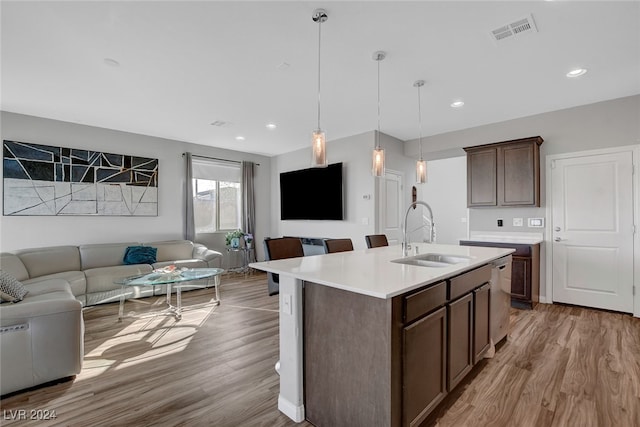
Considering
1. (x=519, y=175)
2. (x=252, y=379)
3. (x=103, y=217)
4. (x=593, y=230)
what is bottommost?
(x=252, y=379)

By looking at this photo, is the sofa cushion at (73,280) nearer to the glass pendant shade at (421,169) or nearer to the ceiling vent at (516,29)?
the glass pendant shade at (421,169)

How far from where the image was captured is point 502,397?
203cm

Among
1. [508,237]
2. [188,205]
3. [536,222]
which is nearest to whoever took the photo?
[536,222]

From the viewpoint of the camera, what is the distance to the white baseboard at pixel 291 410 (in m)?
1.79

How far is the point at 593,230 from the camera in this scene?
12.8ft

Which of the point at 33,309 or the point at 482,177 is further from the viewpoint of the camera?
the point at 482,177

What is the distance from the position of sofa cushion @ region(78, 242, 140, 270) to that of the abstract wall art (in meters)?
0.58

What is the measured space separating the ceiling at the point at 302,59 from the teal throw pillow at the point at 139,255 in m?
2.04

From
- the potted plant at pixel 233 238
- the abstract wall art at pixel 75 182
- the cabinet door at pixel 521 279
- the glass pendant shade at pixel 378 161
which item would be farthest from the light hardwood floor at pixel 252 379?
the potted plant at pixel 233 238

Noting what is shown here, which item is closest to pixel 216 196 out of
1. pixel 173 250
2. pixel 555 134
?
pixel 173 250

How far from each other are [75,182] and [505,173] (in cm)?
655

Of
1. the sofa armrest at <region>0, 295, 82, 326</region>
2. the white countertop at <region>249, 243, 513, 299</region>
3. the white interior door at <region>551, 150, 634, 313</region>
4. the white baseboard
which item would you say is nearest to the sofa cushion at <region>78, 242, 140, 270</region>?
the sofa armrest at <region>0, 295, 82, 326</region>

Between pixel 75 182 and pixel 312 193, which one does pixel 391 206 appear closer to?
pixel 312 193

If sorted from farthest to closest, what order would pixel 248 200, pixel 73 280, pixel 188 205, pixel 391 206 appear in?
pixel 248 200
pixel 188 205
pixel 391 206
pixel 73 280
